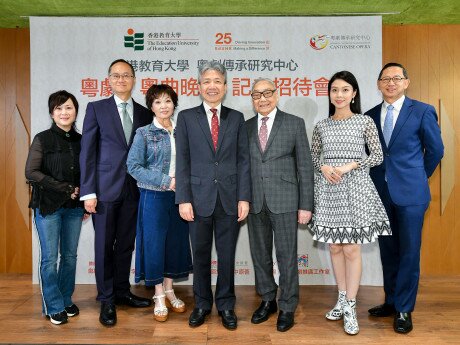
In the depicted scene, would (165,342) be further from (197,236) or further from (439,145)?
(439,145)

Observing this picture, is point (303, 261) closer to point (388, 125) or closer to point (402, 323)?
point (402, 323)

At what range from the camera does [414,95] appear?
13.9 ft

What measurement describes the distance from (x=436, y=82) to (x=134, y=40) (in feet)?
10.3

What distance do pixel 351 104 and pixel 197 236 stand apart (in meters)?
1.40

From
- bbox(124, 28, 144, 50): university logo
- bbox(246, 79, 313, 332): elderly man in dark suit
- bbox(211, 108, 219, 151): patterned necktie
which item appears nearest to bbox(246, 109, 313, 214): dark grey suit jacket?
bbox(246, 79, 313, 332): elderly man in dark suit

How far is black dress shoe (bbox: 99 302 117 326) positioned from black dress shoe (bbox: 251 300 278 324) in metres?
0.97

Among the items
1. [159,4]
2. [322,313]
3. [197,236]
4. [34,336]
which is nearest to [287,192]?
[197,236]

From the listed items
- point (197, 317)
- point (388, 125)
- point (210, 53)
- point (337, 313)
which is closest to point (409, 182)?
point (388, 125)

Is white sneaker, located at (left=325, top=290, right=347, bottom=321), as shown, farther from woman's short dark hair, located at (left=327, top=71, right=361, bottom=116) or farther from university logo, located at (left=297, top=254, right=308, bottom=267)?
woman's short dark hair, located at (left=327, top=71, right=361, bottom=116)

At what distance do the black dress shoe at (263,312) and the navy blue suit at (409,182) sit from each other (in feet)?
2.83

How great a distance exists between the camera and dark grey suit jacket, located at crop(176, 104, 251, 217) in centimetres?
262

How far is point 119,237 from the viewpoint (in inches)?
118

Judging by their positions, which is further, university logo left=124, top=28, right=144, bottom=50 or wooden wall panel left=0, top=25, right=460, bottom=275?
wooden wall panel left=0, top=25, right=460, bottom=275

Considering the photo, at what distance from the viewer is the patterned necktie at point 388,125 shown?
2845mm
